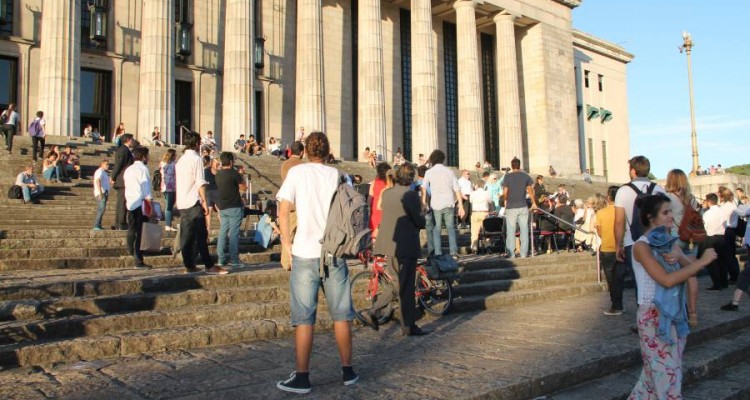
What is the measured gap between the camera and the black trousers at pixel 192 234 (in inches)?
308

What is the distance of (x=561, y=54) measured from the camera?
3612 cm

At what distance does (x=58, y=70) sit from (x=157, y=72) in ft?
9.96

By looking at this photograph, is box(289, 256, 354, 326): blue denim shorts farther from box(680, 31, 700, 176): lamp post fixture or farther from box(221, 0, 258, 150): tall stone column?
box(680, 31, 700, 176): lamp post fixture

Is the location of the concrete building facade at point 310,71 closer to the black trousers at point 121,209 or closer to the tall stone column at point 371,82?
the tall stone column at point 371,82

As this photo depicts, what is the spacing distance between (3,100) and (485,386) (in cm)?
2173

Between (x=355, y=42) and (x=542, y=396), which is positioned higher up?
(x=355, y=42)

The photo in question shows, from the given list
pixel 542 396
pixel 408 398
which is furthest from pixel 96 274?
pixel 542 396

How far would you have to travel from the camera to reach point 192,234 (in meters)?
7.88

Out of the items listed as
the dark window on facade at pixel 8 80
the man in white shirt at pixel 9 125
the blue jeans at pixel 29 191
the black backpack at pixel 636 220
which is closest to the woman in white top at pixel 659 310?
the black backpack at pixel 636 220

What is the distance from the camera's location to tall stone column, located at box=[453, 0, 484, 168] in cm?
3027

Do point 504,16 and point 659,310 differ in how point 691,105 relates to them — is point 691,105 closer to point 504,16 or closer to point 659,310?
point 504,16

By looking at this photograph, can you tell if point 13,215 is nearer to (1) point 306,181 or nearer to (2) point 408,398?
(1) point 306,181

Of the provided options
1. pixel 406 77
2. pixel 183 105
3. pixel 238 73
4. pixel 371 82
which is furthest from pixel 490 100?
pixel 183 105

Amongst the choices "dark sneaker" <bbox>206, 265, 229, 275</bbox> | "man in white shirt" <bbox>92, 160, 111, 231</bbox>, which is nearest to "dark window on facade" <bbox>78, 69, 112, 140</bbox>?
"man in white shirt" <bbox>92, 160, 111, 231</bbox>
